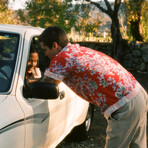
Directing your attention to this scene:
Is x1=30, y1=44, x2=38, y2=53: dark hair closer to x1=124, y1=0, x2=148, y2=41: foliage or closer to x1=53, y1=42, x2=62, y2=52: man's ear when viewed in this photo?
x1=53, y1=42, x2=62, y2=52: man's ear

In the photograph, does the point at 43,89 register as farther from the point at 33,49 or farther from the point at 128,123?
the point at 33,49

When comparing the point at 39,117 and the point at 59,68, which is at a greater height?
the point at 59,68

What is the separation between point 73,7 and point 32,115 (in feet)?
43.2

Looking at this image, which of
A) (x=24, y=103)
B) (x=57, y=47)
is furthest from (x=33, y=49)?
(x=24, y=103)

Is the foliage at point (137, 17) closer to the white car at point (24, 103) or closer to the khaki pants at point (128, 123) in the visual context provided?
the white car at point (24, 103)

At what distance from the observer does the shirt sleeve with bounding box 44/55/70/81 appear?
8.83 feet

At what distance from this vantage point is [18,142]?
254cm

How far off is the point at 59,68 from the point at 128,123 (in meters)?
0.77

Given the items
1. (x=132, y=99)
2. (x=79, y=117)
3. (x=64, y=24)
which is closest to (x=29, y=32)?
(x=132, y=99)

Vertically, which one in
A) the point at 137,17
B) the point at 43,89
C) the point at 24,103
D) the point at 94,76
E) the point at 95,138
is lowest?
the point at 95,138

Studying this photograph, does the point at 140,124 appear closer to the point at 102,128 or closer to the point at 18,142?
the point at 18,142

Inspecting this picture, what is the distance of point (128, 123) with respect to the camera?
111 inches

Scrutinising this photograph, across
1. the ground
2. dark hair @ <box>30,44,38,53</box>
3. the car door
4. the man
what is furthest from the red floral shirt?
the ground

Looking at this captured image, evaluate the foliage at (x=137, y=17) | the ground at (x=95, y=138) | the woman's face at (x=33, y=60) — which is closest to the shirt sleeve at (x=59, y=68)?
the woman's face at (x=33, y=60)
